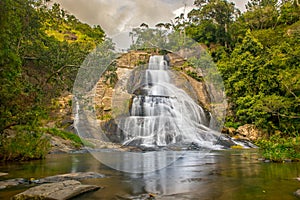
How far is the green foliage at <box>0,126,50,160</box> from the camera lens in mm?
9663

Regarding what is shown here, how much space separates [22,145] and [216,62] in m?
23.7

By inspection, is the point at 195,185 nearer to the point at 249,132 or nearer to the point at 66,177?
the point at 66,177

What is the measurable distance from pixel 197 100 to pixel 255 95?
1774cm

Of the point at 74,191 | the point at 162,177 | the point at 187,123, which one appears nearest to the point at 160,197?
the point at 74,191

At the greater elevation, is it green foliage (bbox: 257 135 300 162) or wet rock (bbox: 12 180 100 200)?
green foliage (bbox: 257 135 300 162)

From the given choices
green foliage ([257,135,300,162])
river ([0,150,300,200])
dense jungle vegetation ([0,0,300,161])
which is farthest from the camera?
green foliage ([257,135,300,162])

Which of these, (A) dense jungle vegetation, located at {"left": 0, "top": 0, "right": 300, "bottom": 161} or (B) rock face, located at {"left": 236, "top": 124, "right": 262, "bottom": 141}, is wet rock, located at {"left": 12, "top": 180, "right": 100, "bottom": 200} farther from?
(B) rock face, located at {"left": 236, "top": 124, "right": 262, "bottom": 141}

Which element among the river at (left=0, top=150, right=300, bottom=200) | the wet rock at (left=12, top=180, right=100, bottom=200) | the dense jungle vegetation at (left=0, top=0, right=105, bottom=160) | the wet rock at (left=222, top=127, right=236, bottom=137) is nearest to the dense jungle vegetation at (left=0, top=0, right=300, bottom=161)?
the dense jungle vegetation at (left=0, top=0, right=105, bottom=160)

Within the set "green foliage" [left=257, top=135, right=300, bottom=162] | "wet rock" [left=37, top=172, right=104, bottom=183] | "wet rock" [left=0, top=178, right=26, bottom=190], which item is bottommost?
"wet rock" [left=0, top=178, right=26, bottom=190]

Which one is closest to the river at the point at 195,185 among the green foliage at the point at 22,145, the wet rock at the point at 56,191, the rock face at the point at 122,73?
the wet rock at the point at 56,191

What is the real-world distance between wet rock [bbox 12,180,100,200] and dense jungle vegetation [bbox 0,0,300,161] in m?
3.33

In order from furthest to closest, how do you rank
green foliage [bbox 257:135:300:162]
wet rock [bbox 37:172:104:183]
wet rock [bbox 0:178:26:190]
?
green foliage [bbox 257:135:300:162] < wet rock [bbox 37:172:104:183] < wet rock [bbox 0:178:26:190]

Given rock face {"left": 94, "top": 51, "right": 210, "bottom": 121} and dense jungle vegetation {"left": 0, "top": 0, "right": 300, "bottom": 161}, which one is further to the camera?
dense jungle vegetation {"left": 0, "top": 0, "right": 300, "bottom": 161}

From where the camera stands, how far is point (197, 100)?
7750 millimetres
